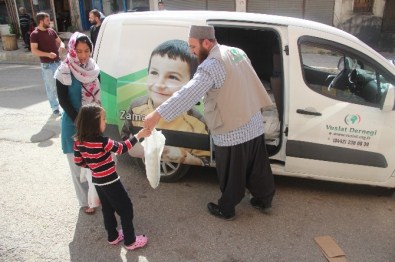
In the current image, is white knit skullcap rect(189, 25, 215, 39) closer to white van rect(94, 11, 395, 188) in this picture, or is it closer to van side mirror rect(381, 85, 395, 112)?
white van rect(94, 11, 395, 188)

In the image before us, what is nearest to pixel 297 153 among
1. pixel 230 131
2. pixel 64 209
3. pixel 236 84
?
pixel 230 131

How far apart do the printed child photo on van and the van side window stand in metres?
1.08

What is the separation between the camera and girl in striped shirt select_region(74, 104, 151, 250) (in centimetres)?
270

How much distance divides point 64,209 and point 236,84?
6.89 ft

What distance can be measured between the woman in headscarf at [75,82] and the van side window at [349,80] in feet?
6.28

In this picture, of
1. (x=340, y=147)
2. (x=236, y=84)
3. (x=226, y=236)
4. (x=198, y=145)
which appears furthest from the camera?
(x=198, y=145)

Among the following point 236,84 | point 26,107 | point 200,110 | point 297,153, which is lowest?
point 26,107

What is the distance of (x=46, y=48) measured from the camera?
6.21 meters

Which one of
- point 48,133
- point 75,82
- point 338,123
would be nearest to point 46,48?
point 48,133

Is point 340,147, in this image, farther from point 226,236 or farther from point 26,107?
point 26,107

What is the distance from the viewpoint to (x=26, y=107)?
675cm

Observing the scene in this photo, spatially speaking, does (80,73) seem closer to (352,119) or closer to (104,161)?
(104,161)

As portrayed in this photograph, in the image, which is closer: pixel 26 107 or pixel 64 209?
pixel 64 209

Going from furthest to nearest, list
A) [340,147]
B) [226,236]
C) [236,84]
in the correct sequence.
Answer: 1. [340,147]
2. [226,236]
3. [236,84]
